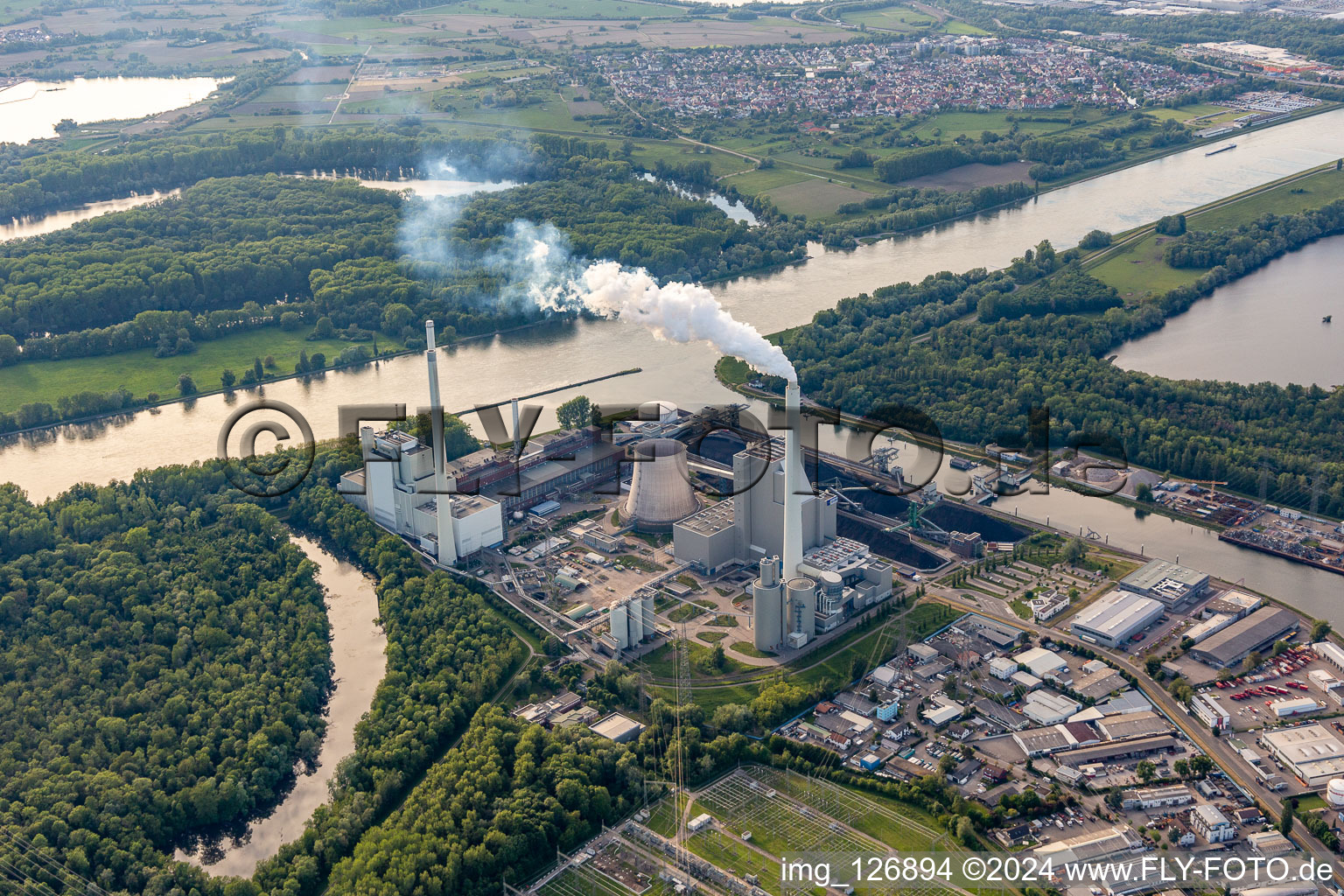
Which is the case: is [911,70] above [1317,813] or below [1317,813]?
above

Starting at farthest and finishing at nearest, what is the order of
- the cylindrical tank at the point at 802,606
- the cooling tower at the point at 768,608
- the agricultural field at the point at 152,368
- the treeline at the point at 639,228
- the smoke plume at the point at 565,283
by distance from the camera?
the treeline at the point at 639,228 < the agricultural field at the point at 152,368 < the smoke plume at the point at 565,283 < the cylindrical tank at the point at 802,606 < the cooling tower at the point at 768,608

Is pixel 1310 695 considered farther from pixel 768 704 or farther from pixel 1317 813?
pixel 768 704

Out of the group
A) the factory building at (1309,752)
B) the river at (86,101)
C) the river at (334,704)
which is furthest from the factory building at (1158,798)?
the river at (86,101)

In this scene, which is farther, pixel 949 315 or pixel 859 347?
pixel 949 315

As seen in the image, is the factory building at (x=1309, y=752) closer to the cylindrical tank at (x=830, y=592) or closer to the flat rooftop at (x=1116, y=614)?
the flat rooftop at (x=1116, y=614)

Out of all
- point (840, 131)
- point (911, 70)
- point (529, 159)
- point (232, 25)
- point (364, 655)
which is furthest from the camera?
point (232, 25)

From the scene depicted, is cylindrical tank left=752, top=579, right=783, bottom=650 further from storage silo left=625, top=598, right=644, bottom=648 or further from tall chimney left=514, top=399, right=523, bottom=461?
tall chimney left=514, top=399, right=523, bottom=461

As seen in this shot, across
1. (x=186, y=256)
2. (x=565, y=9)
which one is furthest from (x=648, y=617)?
(x=565, y=9)

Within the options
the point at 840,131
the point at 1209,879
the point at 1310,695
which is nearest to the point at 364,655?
the point at 1209,879
